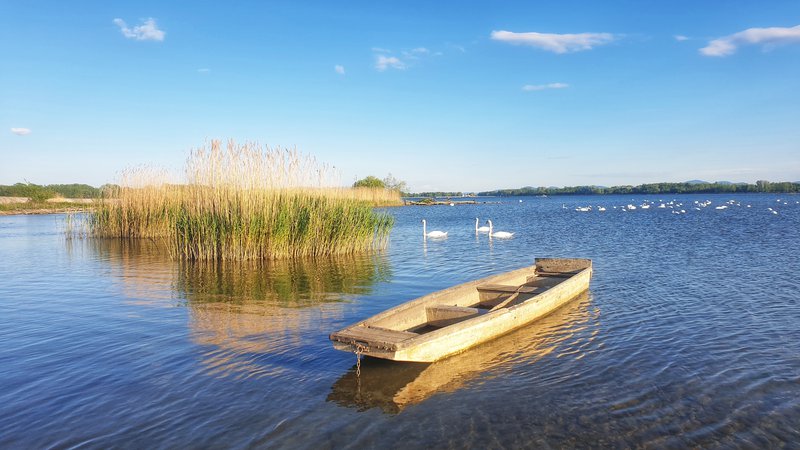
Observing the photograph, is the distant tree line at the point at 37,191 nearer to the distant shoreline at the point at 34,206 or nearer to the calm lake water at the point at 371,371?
the distant shoreline at the point at 34,206

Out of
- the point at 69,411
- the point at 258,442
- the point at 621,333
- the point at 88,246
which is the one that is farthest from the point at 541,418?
the point at 88,246

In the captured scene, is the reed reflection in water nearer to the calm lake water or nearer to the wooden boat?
the calm lake water

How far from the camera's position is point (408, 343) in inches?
264

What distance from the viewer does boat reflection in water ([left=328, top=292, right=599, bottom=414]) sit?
6.33 meters

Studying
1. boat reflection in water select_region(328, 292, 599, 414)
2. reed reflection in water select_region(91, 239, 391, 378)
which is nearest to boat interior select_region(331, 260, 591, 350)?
boat reflection in water select_region(328, 292, 599, 414)

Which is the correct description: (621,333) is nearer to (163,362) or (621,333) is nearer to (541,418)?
(541,418)

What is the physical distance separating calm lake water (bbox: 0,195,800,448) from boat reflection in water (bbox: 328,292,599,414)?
35mm

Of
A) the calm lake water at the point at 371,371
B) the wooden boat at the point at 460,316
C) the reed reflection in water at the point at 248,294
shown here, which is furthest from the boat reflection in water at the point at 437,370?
the reed reflection in water at the point at 248,294

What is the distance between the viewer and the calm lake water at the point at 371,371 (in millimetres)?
5434

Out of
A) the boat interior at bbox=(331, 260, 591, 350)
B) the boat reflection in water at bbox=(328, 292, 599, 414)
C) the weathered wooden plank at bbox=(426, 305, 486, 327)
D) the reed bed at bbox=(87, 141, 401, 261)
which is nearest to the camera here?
the boat reflection in water at bbox=(328, 292, 599, 414)

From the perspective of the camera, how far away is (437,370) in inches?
284

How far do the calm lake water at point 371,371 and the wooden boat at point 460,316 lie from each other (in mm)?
307

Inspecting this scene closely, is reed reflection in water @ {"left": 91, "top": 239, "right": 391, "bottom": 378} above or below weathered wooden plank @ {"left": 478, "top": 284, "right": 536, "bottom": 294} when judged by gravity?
below

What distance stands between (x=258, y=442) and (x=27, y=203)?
74.4 metres
